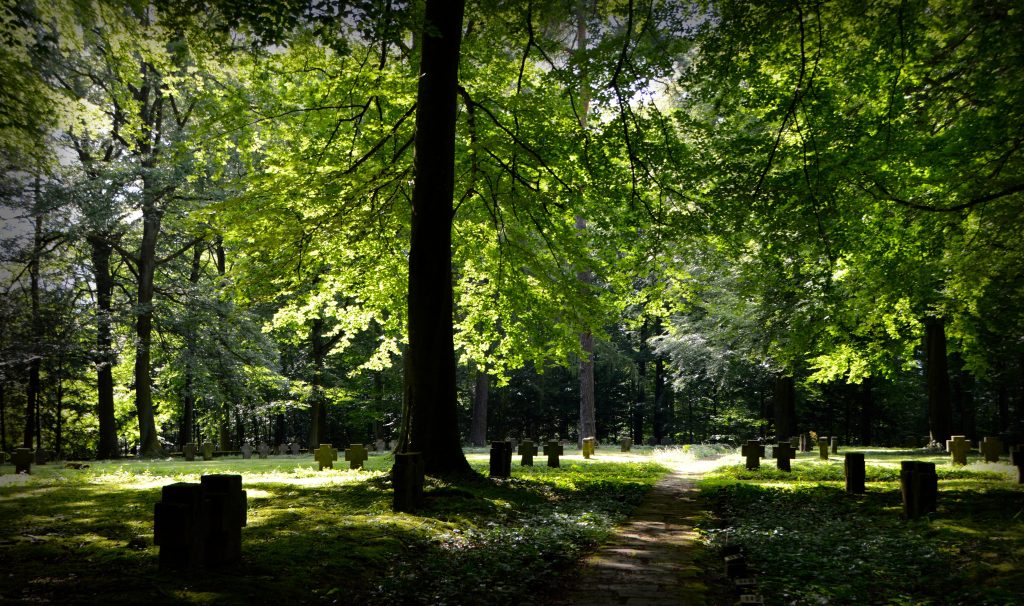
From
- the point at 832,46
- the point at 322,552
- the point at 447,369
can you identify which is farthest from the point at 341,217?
the point at 832,46

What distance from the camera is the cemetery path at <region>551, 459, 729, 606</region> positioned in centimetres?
525

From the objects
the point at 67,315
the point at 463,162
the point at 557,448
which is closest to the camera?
the point at 463,162

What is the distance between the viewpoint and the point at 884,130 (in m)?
10.5

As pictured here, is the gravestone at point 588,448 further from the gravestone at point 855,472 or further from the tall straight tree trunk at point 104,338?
the tall straight tree trunk at point 104,338

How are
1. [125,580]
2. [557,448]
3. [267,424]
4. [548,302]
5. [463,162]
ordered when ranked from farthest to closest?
1. [267,424]
2. [557,448]
3. [548,302]
4. [463,162]
5. [125,580]

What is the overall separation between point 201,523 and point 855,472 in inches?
427

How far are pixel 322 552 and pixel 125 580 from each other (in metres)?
1.69

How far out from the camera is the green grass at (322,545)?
4637mm

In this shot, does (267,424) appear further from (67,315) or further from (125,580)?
(125,580)

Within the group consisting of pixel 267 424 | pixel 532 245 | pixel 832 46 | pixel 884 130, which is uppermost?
pixel 832 46

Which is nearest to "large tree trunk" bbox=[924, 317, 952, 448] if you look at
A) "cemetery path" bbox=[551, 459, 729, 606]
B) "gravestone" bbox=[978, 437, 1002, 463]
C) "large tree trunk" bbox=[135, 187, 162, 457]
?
"gravestone" bbox=[978, 437, 1002, 463]

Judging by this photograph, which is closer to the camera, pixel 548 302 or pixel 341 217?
pixel 341 217

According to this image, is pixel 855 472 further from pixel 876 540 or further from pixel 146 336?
pixel 146 336

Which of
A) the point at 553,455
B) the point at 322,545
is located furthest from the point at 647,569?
the point at 553,455
